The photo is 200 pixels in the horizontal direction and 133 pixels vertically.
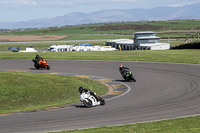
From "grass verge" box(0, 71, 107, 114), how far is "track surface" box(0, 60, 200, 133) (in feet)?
9.65

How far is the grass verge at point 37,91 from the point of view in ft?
84.1

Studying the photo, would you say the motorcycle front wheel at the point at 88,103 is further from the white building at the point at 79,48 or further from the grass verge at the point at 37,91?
the white building at the point at 79,48

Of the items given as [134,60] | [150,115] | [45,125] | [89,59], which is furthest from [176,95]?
[89,59]

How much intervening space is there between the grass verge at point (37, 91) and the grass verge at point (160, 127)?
332 inches

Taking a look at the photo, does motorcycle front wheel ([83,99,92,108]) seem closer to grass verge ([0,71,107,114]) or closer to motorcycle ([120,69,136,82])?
grass verge ([0,71,107,114])

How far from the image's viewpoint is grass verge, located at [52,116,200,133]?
51.4 feet

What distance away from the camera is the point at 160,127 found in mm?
16688

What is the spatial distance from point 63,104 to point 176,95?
8.30 m

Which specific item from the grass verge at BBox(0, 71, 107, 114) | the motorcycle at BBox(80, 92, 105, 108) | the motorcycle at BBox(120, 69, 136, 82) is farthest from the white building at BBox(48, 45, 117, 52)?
the motorcycle at BBox(80, 92, 105, 108)

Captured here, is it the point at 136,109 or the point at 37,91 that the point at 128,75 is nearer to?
the point at 37,91

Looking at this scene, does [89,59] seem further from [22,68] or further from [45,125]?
[45,125]

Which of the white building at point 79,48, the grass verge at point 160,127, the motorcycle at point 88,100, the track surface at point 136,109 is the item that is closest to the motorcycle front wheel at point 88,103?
the motorcycle at point 88,100

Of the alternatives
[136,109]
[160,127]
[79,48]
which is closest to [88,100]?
[136,109]

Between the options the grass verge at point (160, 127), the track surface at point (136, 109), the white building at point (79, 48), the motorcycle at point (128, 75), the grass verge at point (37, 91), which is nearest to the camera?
the grass verge at point (160, 127)
